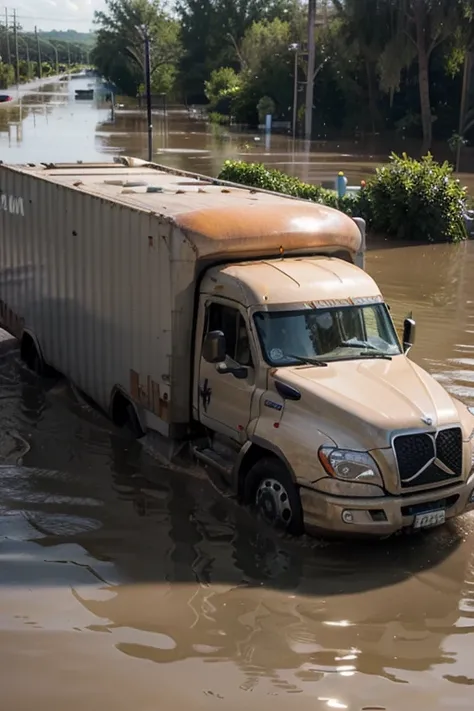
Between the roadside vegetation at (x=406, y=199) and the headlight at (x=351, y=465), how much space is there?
702 inches

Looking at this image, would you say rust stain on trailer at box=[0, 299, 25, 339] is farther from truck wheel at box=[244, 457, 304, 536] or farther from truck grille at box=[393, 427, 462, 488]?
truck grille at box=[393, 427, 462, 488]

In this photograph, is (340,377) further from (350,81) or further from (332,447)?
(350,81)

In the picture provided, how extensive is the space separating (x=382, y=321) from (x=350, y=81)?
60.7 metres

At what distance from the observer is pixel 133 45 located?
114062 millimetres

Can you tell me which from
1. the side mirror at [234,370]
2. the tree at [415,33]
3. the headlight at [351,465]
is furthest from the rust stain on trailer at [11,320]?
the tree at [415,33]

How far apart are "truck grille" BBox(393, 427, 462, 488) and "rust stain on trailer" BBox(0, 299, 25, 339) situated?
24.3ft

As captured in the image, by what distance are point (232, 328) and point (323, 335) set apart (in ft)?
2.74

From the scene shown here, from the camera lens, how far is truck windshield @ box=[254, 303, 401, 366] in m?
7.85

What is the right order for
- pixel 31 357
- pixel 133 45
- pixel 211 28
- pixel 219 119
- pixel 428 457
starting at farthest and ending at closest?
pixel 133 45
pixel 211 28
pixel 219 119
pixel 31 357
pixel 428 457

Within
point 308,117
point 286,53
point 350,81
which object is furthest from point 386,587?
point 286,53

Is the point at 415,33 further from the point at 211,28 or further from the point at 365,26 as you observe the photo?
the point at 211,28

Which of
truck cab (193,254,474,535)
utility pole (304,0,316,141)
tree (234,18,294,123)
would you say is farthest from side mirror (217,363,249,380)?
tree (234,18,294,123)

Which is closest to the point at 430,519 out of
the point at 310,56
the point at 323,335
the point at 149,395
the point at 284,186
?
the point at 323,335

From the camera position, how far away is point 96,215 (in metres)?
10.2
